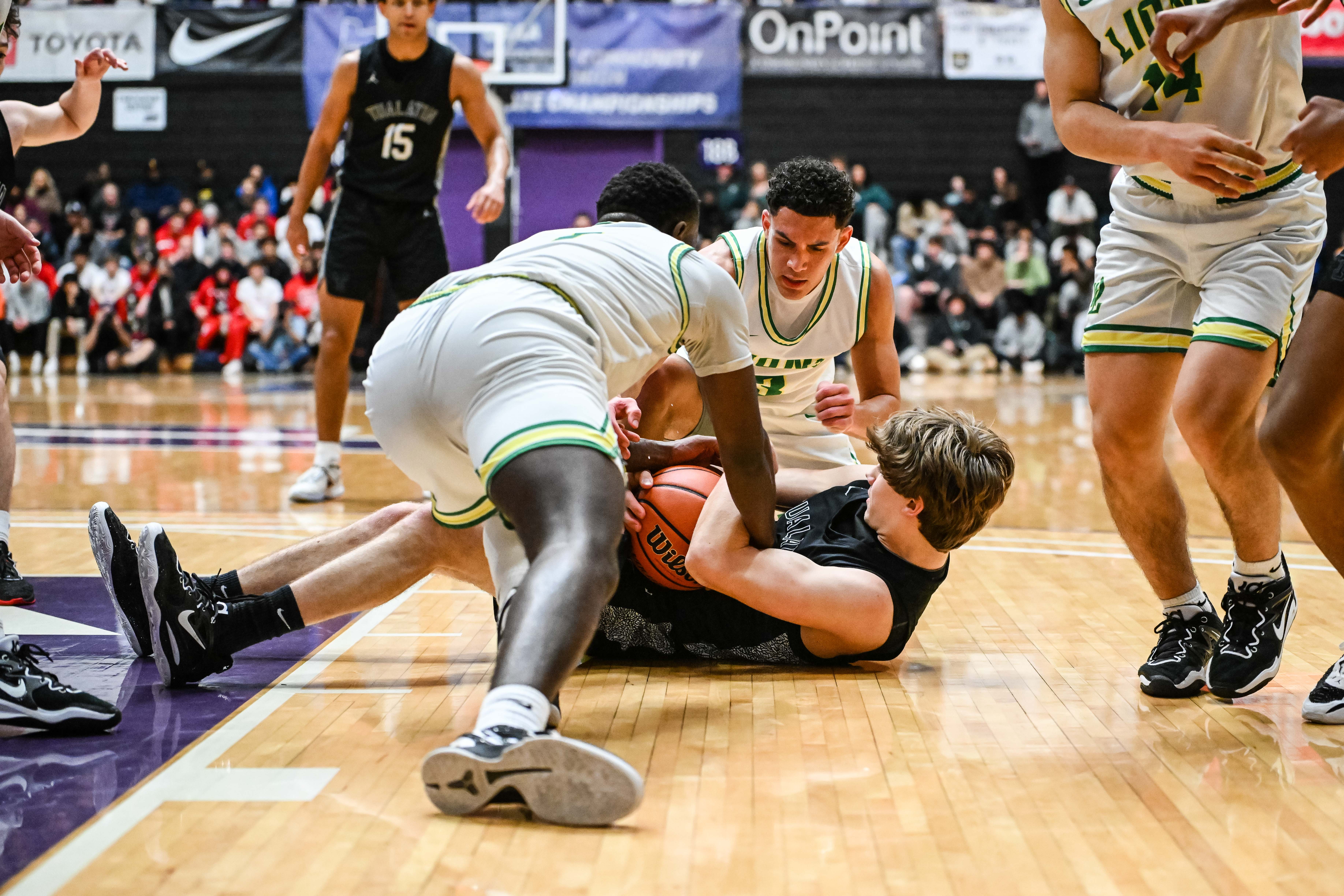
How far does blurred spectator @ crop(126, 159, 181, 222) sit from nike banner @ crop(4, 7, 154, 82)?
6.15ft

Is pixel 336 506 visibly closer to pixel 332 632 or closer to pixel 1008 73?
pixel 332 632

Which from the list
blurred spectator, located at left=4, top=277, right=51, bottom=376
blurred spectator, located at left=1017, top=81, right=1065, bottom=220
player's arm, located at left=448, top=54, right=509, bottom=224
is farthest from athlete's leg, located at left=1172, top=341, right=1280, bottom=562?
blurred spectator, located at left=4, top=277, right=51, bottom=376

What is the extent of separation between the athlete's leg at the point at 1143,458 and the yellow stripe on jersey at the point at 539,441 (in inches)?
54.0

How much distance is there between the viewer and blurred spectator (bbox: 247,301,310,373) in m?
15.9

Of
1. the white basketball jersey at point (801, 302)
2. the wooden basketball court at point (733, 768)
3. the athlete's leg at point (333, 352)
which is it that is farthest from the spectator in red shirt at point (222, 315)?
the white basketball jersey at point (801, 302)

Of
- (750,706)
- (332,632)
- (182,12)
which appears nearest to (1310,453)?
(750,706)

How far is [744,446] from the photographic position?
2.80 meters

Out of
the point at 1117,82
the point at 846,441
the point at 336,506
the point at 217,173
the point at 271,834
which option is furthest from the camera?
the point at 217,173

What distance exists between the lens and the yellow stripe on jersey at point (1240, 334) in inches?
116

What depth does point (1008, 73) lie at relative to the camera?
52.8 ft

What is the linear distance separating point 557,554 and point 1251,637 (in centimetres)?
182

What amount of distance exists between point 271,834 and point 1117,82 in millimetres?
2561

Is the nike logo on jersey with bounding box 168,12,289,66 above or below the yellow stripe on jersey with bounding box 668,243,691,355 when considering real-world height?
above

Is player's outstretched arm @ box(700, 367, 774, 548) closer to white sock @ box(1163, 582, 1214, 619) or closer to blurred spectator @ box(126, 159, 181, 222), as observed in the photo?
white sock @ box(1163, 582, 1214, 619)
